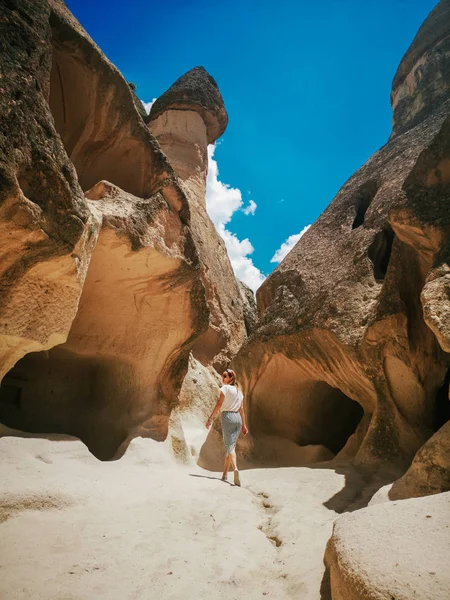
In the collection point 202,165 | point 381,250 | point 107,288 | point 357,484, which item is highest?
point 202,165

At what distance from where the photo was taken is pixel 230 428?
15.6 feet

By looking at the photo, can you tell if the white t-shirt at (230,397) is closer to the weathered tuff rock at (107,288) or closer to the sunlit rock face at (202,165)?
the weathered tuff rock at (107,288)

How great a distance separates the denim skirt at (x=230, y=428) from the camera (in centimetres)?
469

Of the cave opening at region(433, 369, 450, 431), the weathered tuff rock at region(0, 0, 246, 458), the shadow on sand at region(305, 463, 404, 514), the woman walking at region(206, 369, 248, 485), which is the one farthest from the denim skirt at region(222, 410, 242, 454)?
the cave opening at region(433, 369, 450, 431)

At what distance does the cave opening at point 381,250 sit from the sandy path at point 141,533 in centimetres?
431

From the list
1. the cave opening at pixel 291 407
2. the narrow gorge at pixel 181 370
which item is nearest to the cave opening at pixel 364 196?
the narrow gorge at pixel 181 370

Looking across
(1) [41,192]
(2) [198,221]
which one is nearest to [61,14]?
(1) [41,192]

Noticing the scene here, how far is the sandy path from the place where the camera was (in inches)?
89.7

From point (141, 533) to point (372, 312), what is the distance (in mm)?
4832

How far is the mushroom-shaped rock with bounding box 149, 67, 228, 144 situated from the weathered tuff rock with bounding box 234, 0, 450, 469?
736cm

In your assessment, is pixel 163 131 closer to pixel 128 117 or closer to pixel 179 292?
pixel 128 117

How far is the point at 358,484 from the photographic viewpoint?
4.90 metres

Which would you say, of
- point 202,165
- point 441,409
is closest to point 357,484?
point 441,409

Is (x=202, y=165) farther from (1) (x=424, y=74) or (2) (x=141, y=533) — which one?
(2) (x=141, y=533)
